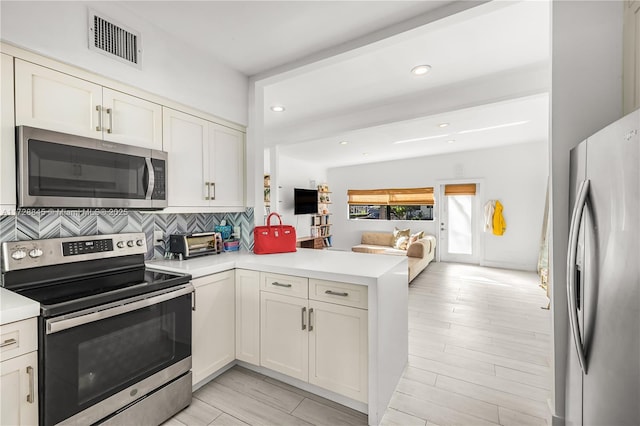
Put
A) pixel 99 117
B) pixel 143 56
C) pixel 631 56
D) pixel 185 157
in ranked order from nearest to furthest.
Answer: pixel 631 56 → pixel 99 117 → pixel 143 56 → pixel 185 157

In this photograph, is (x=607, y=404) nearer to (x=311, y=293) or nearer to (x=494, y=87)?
(x=311, y=293)

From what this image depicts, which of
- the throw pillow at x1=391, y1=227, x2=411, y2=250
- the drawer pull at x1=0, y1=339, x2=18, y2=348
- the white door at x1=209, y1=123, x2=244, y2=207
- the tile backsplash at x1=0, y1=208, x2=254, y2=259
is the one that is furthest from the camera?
the throw pillow at x1=391, y1=227, x2=411, y2=250

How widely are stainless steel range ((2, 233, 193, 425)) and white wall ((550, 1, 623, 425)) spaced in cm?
213

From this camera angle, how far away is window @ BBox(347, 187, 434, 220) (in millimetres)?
7250

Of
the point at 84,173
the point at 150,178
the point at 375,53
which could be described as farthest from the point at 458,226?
the point at 84,173

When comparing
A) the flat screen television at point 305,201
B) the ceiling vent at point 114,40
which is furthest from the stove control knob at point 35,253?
the flat screen television at point 305,201

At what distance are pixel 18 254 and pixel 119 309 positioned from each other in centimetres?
67

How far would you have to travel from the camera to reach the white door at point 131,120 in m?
1.82

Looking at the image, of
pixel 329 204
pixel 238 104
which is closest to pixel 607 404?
pixel 238 104

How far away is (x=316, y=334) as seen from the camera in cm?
192

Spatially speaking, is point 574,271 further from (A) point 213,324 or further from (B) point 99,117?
(B) point 99,117

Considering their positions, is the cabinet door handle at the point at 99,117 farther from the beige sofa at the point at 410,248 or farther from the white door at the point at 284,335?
the beige sofa at the point at 410,248

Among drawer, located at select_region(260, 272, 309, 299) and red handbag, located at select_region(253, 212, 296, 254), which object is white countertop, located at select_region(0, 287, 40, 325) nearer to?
drawer, located at select_region(260, 272, 309, 299)

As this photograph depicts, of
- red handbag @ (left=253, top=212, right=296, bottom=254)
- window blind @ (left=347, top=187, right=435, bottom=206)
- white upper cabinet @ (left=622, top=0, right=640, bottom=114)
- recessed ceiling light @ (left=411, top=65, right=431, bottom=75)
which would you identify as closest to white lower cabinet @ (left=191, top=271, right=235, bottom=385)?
red handbag @ (left=253, top=212, right=296, bottom=254)
